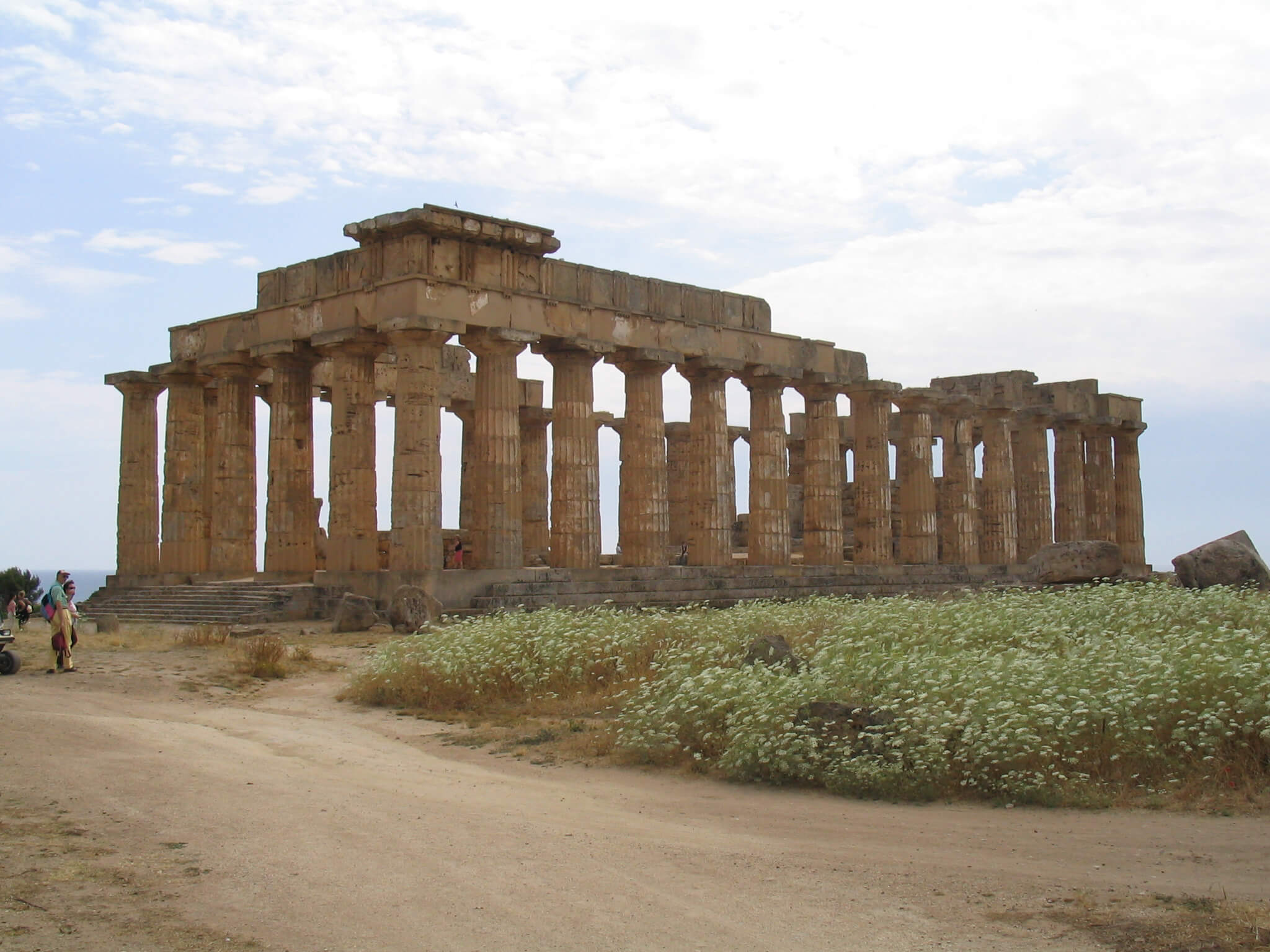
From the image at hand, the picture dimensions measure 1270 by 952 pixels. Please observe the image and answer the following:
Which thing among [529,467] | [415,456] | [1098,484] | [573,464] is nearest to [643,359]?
[573,464]

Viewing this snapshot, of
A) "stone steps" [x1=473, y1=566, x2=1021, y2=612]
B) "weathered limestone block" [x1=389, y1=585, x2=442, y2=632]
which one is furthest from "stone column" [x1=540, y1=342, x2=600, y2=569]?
"weathered limestone block" [x1=389, y1=585, x2=442, y2=632]

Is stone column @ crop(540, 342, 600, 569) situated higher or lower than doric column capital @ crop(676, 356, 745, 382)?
lower

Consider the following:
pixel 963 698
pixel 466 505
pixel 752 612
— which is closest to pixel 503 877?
pixel 963 698

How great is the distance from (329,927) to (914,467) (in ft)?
104

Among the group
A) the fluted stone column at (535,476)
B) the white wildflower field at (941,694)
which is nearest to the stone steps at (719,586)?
the white wildflower field at (941,694)

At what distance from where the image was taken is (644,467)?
1143 inches

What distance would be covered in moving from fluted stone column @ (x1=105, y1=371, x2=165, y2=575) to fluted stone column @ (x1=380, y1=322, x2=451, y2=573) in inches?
389

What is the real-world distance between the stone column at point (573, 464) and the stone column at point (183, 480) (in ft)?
31.0

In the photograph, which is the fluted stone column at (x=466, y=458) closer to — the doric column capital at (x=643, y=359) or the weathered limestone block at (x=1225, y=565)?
the doric column capital at (x=643, y=359)

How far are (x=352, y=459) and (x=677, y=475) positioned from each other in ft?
59.5

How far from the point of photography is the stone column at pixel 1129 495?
144 feet

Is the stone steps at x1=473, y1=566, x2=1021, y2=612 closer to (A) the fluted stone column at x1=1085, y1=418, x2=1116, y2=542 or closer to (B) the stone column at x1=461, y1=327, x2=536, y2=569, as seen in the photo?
(B) the stone column at x1=461, y1=327, x2=536, y2=569

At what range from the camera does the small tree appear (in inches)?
1439

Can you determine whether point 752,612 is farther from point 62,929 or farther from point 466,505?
point 466,505
